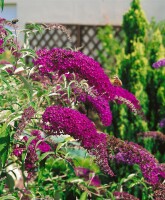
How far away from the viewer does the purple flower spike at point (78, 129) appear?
2920 millimetres

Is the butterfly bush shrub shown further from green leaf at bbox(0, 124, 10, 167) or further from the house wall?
the house wall

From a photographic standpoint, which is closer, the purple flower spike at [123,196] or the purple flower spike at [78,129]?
the purple flower spike at [78,129]

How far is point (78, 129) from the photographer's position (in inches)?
115

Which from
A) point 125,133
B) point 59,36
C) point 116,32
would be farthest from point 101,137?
point 59,36

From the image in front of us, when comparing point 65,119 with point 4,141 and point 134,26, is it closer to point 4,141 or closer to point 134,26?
point 4,141

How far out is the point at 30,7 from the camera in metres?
13.0

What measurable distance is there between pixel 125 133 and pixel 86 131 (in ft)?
11.5

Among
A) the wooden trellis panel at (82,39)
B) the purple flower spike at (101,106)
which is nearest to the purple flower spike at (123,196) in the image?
the purple flower spike at (101,106)

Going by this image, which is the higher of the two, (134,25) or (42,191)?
(134,25)

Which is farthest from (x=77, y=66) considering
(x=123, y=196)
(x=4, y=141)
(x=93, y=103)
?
(x=123, y=196)

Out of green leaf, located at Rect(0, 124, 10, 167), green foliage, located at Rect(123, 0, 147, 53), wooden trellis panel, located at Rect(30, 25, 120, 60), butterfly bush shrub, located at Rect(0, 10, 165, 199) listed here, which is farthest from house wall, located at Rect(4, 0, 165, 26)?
green leaf, located at Rect(0, 124, 10, 167)

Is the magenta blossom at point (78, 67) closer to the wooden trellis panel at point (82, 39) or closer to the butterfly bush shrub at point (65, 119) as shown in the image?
the butterfly bush shrub at point (65, 119)

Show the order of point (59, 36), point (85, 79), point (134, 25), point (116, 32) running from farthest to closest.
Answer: point (59, 36) < point (116, 32) < point (134, 25) < point (85, 79)

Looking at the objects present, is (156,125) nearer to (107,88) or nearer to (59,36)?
(107,88)
